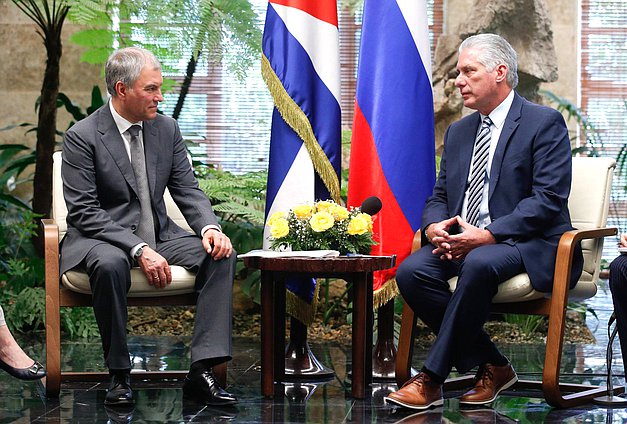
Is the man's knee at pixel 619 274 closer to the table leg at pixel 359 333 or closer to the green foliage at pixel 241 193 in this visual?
the table leg at pixel 359 333

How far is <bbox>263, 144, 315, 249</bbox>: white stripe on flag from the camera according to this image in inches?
175

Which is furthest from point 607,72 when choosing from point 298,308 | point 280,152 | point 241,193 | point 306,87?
point 298,308

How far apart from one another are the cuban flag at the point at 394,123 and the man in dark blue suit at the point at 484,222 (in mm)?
385

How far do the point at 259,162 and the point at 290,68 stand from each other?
144 inches

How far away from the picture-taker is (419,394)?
141 inches

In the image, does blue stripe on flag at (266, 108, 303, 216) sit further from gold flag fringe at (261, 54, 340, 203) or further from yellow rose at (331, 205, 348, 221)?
yellow rose at (331, 205, 348, 221)

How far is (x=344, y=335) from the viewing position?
18.2 feet

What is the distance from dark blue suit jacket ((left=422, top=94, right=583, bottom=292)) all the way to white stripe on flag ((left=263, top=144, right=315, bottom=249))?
66 cm

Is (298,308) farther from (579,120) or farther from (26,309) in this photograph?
(579,120)

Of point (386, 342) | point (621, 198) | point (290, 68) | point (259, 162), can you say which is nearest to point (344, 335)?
point (386, 342)

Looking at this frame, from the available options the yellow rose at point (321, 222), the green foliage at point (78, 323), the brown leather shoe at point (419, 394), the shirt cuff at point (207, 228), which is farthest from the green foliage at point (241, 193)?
the brown leather shoe at point (419, 394)

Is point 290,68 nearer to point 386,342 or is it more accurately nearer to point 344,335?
point 386,342

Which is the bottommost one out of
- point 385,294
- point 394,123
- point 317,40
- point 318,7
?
point 385,294

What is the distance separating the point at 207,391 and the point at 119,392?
34 centimetres
